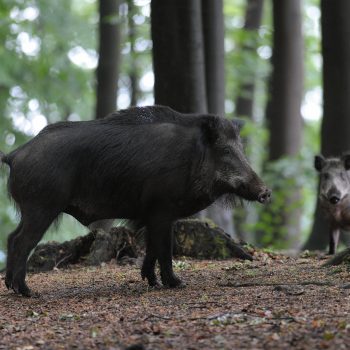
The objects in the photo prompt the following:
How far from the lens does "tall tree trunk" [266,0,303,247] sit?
720 inches

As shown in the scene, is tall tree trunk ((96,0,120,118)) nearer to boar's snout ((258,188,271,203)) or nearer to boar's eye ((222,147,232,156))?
boar's eye ((222,147,232,156))

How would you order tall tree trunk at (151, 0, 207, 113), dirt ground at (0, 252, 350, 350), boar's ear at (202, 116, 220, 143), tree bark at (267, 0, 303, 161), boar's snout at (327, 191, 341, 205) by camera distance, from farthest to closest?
tree bark at (267, 0, 303, 161)
tall tree trunk at (151, 0, 207, 113)
boar's snout at (327, 191, 341, 205)
boar's ear at (202, 116, 220, 143)
dirt ground at (0, 252, 350, 350)

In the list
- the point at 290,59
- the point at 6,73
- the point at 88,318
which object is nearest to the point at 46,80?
the point at 6,73

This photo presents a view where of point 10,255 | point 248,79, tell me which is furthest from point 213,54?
point 248,79

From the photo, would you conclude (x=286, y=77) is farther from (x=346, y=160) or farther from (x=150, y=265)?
(x=150, y=265)

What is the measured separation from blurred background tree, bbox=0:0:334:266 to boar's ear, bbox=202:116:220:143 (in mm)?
3409

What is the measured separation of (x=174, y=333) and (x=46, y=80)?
18.0 m

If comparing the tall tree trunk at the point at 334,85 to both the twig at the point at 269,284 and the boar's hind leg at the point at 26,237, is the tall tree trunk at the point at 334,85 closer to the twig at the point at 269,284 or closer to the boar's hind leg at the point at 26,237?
the twig at the point at 269,284

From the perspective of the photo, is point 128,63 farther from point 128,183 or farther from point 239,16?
point 128,183

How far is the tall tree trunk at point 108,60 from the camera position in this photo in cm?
1603

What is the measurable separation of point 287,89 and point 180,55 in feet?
28.1

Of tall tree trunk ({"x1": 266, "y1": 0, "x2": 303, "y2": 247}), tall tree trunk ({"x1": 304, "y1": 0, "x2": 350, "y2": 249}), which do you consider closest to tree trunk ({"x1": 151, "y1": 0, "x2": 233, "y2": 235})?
tall tree trunk ({"x1": 304, "y1": 0, "x2": 350, "y2": 249})

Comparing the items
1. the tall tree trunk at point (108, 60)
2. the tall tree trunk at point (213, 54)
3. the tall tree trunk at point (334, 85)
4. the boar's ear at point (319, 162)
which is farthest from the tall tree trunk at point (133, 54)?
the boar's ear at point (319, 162)

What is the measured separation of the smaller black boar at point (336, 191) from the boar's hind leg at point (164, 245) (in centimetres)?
372
